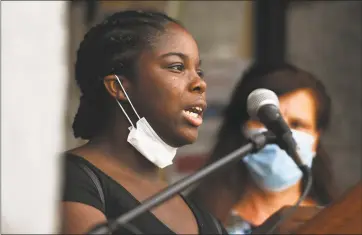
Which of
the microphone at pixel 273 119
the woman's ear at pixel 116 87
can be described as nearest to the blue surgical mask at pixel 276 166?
the woman's ear at pixel 116 87

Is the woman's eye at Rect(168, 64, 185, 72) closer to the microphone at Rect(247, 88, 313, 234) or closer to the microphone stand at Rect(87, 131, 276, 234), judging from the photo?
the microphone at Rect(247, 88, 313, 234)

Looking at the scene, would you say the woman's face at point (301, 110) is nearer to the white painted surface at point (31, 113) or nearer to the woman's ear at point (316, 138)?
the woman's ear at point (316, 138)

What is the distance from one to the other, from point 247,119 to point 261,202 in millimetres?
294

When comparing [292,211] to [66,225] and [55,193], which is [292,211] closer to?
[66,225]

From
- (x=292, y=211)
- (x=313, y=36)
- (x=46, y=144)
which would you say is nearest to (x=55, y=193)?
(x=46, y=144)

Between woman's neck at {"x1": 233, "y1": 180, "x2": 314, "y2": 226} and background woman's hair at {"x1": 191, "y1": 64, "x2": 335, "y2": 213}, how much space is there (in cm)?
3

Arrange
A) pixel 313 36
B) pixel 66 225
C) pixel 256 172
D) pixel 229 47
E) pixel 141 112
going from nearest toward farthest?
1. pixel 66 225
2. pixel 141 112
3. pixel 256 172
4. pixel 229 47
5. pixel 313 36

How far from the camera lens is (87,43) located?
7.75 ft

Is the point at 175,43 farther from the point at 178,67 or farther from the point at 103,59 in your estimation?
the point at 103,59

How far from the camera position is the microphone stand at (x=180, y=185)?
5.17 feet

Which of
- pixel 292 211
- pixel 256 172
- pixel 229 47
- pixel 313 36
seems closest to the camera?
pixel 292 211

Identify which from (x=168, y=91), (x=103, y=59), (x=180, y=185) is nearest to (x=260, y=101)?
(x=180, y=185)

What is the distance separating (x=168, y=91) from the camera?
7.57ft

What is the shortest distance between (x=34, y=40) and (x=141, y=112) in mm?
649
